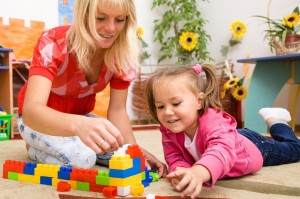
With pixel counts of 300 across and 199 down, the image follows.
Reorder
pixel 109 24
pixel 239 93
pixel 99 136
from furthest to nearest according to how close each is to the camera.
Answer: pixel 239 93 < pixel 109 24 < pixel 99 136

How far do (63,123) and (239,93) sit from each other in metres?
2.00

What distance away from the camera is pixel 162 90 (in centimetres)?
92

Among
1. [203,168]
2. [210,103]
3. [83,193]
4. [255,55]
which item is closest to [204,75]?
[210,103]

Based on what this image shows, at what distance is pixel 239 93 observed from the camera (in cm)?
256

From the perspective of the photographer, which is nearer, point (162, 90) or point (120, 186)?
point (120, 186)

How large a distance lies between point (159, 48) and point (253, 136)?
2.05 meters

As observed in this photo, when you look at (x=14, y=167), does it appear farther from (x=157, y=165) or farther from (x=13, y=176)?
(x=157, y=165)

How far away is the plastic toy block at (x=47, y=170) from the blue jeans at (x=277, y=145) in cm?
55

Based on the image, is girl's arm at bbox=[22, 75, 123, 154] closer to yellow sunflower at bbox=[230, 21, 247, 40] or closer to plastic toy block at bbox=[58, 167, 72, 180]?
plastic toy block at bbox=[58, 167, 72, 180]

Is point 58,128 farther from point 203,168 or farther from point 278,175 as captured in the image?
point 278,175

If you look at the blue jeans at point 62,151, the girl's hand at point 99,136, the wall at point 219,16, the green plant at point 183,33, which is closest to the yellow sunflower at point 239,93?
the wall at point 219,16

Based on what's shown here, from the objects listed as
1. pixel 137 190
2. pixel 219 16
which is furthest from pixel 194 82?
pixel 219 16

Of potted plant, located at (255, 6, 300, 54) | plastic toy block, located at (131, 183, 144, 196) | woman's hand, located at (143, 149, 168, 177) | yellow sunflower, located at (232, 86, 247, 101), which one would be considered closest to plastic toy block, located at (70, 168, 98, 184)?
plastic toy block, located at (131, 183, 144, 196)

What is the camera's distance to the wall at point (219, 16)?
2506mm
